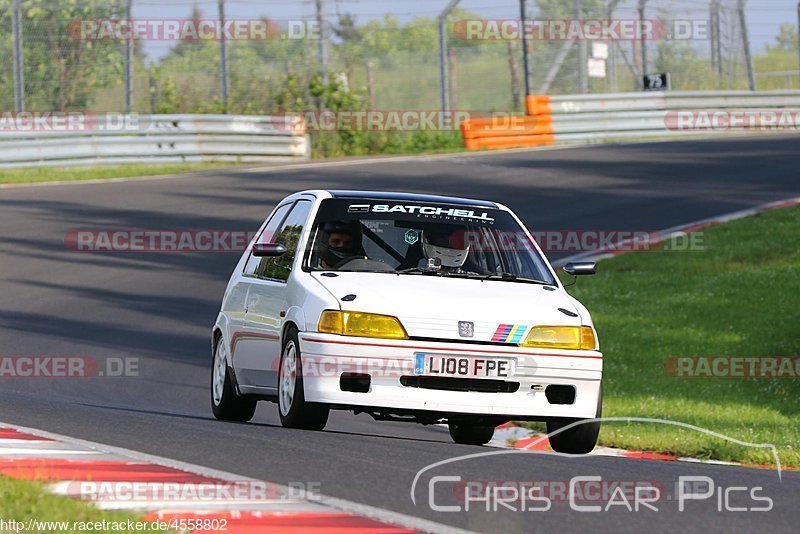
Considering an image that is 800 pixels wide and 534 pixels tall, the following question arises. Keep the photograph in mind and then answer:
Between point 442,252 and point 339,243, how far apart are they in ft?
2.27

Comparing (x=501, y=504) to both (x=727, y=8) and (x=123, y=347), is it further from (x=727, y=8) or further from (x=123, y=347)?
(x=727, y=8)

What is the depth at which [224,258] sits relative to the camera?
66.5ft

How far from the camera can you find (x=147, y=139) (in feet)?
95.2

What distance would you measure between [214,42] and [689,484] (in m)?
25.9

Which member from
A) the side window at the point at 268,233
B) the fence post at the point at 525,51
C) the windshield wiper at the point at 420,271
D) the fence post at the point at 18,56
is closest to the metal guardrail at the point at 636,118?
the fence post at the point at 525,51

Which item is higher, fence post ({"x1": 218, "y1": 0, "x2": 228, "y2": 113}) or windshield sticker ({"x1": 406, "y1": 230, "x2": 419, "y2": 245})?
fence post ({"x1": 218, "y1": 0, "x2": 228, "y2": 113})

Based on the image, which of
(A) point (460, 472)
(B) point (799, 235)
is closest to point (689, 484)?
(A) point (460, 472)

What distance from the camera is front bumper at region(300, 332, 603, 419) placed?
851 centimetres

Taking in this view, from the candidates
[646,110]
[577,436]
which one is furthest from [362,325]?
[646,110]

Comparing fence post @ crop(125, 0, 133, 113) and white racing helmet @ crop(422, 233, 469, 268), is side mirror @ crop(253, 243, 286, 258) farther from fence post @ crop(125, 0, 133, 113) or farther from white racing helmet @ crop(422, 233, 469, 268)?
fence post @ crop(125, 0, 133, 113)

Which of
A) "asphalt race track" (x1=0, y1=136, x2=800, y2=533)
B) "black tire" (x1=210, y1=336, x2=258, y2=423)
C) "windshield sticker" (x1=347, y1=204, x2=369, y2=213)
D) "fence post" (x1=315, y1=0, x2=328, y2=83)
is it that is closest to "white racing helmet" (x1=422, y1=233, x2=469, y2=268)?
"windshield sticker" (x1=347, y1=204, x2=369, y2=213)

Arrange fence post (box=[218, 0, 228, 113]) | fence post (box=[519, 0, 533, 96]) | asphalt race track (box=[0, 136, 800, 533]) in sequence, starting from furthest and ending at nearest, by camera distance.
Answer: fence post (box=[519, 0, 533, 96]) < fence post (box=[218, 0, 228, 113]) < asphalt race track (box=[0, 136, 800, 533])

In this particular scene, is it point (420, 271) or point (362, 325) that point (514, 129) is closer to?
point (420, 271)


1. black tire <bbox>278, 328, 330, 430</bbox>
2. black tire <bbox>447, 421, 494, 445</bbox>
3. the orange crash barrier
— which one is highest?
the orange crash barrier
